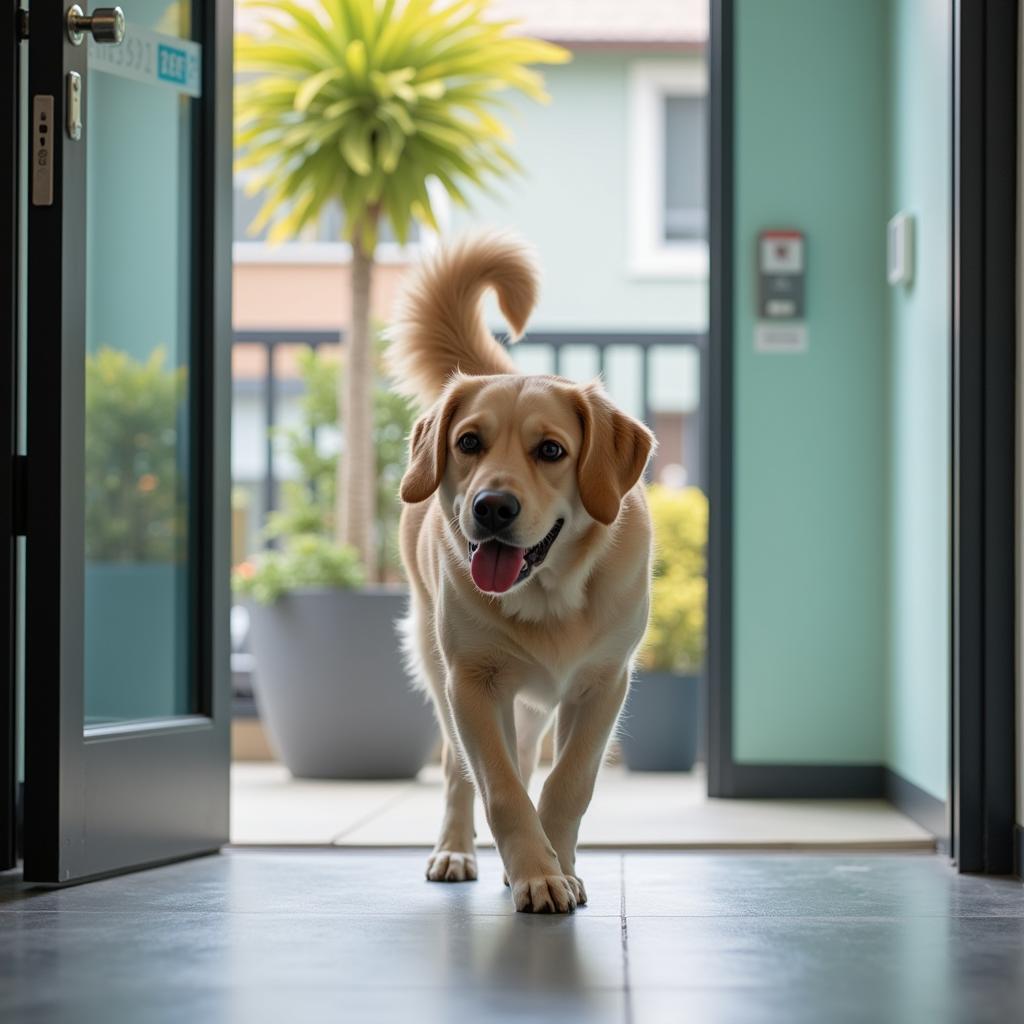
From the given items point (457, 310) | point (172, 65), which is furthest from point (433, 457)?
point (172, 65)

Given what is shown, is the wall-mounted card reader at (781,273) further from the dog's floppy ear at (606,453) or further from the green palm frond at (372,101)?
the dog's floppy ear at (606,453)

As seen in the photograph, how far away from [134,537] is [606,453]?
44.2 inches

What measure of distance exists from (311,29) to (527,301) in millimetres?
2122

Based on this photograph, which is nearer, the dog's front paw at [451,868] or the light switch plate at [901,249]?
the dog's front paw at [451,868]

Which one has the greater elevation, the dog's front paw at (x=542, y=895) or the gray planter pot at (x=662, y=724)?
the dog's front paw at (x=542, y=895)

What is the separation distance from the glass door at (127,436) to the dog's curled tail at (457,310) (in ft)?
1.41

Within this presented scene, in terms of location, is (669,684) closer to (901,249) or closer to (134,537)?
(901,249)

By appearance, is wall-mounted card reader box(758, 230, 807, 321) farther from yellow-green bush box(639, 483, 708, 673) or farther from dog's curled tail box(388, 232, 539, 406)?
dog's curled tail box(388, 232, 539, 406)

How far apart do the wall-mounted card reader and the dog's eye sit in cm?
171

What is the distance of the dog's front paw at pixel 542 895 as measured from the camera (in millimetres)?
2258

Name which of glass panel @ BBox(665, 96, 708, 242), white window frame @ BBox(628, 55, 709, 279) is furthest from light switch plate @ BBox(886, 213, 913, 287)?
glass panel @ BBox(665, 96, 708, 242)

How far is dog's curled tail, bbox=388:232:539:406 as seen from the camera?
9.29ft

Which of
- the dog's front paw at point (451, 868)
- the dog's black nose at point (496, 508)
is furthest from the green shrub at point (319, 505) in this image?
the dog's black nose at point (496, 508)

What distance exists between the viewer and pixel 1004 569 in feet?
8.89
